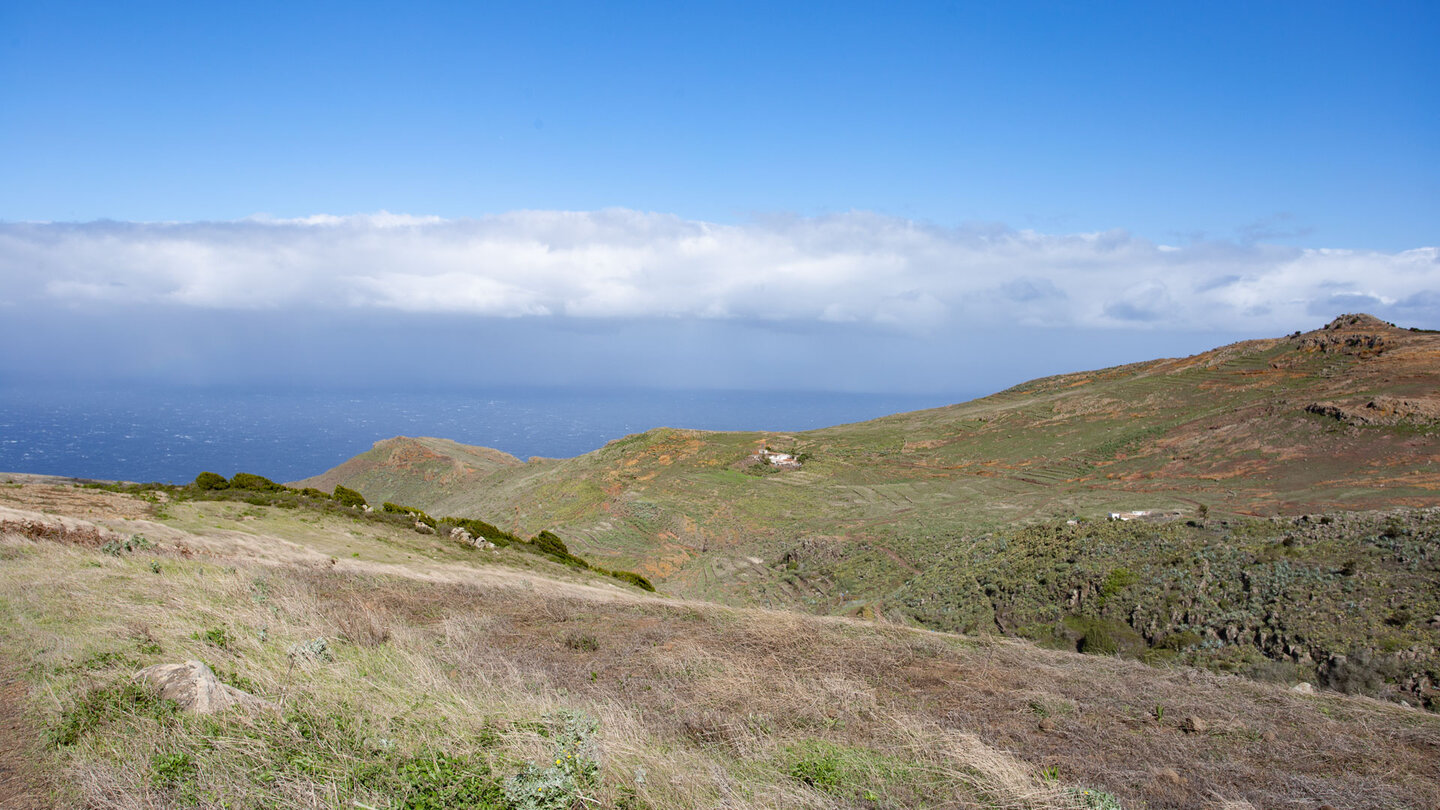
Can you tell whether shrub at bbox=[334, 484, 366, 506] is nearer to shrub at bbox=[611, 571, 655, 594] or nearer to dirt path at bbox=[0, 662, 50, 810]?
shrub at bbox=[611, 571, 655, 594]

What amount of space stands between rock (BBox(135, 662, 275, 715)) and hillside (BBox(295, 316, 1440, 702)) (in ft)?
59.8

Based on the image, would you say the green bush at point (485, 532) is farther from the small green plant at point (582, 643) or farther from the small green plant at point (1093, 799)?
the small green plant at point (1093, 799)

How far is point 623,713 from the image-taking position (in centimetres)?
600

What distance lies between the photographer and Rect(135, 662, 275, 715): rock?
502cm

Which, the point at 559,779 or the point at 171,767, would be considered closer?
Answer: the point at 559,779

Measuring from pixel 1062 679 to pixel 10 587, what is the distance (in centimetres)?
1492

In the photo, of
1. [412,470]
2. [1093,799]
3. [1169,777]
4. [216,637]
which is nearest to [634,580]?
[216,637]

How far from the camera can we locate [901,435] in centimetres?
5138

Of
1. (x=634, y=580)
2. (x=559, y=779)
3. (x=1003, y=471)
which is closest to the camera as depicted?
(x=559, y=779)

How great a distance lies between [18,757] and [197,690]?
1.04m

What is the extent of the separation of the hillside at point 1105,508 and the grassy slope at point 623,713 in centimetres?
867

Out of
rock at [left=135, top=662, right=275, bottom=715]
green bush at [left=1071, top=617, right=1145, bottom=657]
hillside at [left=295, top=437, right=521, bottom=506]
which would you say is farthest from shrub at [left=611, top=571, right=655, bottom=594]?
hillside at [left=295, top=437, right=521, bottom=506]

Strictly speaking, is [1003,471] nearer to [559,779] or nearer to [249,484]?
[249,484]

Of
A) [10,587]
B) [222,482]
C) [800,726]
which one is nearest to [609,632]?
A: [800,726]
